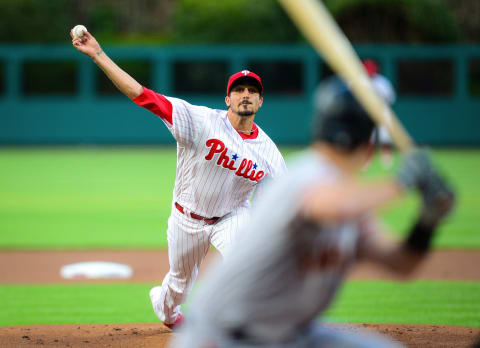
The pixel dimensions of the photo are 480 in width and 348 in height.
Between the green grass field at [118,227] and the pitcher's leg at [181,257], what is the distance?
3.04 ft

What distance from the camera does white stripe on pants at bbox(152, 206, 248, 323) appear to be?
18.7 feet

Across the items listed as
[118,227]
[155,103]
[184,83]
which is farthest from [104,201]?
[184,83]

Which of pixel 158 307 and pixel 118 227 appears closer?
pixel 158 307

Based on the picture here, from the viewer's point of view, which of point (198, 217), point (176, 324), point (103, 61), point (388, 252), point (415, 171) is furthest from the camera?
point (176, 324)

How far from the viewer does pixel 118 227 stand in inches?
478

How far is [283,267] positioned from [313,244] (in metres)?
0.15

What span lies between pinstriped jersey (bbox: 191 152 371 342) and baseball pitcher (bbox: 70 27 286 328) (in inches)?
103

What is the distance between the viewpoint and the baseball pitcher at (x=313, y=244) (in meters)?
2.74

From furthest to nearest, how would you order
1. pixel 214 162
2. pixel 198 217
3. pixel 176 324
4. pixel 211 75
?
1. pixel 211 75
2. pixel 176 324
3. pixel 198 217
4. pixel 214 162

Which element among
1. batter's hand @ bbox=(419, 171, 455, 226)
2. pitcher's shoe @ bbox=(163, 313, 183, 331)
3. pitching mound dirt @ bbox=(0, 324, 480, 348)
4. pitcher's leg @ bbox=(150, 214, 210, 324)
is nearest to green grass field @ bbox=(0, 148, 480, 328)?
pitching mound dirt @ bbox=(0, 324, 480, 348)

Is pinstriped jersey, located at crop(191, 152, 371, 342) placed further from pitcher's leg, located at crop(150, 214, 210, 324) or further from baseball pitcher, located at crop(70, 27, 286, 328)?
pitcher's leg, located at crop(150, 214, 210, 324)

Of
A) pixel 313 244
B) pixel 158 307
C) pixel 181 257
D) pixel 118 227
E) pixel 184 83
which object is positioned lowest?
pixel 158 307

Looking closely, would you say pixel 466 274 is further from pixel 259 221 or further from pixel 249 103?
pixel 259 221

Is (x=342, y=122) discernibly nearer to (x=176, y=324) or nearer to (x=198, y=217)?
(x=198, y=217)
